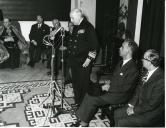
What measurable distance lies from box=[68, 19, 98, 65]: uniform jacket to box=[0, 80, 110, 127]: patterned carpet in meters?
0.79

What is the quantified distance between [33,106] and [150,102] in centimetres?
212

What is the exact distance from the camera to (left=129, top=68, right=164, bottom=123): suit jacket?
292 centimetres

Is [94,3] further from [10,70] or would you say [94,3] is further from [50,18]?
[10,70]

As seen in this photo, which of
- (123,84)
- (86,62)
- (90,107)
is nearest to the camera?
(123,84)

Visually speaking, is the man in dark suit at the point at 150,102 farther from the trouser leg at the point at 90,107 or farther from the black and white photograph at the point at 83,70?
the trouser leg at the point at 90,107

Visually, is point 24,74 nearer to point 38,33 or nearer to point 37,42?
point 37,42

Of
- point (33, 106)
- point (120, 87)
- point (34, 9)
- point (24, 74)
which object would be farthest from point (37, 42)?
point (120, 87)

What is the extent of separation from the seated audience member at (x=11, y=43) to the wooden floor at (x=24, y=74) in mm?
189

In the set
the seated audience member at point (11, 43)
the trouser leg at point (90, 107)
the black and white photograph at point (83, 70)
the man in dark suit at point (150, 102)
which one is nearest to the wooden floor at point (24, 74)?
the black and white photograph at point (83, 70)

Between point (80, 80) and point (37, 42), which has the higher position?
point (37, 42)

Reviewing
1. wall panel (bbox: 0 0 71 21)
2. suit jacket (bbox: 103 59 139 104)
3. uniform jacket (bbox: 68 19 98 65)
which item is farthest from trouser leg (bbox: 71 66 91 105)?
wall panel (bbox: 0 0 71 21)

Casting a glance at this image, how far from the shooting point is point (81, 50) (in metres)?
3.94

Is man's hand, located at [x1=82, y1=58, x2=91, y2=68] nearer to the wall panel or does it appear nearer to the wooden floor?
the wooden floor

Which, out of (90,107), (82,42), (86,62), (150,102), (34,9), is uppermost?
(34,9)
